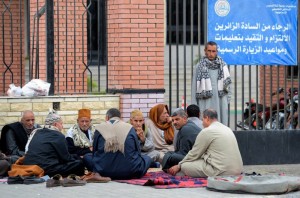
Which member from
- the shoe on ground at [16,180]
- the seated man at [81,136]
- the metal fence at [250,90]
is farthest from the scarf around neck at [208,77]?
the shoe on ground at [16,180]

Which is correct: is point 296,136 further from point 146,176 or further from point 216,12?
point 146,176

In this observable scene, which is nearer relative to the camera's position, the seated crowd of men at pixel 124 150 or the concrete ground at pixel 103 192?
the concrete ground at pixel 103 192

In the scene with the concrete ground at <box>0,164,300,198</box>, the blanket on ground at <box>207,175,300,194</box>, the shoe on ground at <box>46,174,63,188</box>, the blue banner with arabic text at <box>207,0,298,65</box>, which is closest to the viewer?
the concrete ground at <box>0,164,300,198</box>

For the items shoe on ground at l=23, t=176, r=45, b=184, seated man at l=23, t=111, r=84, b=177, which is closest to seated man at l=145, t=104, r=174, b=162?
seated man at l=23, t=111, r=84, b=177

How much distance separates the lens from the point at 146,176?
12.5 m

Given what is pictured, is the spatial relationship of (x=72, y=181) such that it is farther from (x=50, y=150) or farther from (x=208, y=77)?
(x=208, y=77)

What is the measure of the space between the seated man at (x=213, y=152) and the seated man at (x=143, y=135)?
3.92 ft

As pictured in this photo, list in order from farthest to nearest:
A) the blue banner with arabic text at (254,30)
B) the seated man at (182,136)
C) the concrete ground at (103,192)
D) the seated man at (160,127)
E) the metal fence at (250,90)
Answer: the blue banner with arabic text at (254,30)
the metal fence at (250,90)
the seated man at (160,127)
the seated man at (182,136)
the concrete ground at (103,192)

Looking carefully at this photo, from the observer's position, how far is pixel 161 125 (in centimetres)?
1364

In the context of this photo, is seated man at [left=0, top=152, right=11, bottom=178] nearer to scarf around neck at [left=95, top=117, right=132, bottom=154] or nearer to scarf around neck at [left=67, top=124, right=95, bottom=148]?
scarf around neck at [left=67, top=124, right=95, bottom=148]

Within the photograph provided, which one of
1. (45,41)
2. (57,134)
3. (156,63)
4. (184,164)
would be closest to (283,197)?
(184,164)

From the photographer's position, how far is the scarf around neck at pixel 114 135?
11.9 m

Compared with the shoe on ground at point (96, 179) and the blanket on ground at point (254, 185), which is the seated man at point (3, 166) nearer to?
the shoe on ground at point (96, 179)

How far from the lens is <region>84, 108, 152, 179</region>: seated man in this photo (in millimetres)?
11883
